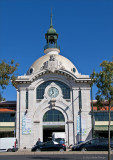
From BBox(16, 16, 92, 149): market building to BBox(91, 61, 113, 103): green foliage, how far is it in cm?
1740

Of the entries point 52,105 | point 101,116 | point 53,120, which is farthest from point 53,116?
point 101,116

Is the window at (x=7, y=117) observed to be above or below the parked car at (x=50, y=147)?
above

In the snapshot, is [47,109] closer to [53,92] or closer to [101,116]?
[53,92]

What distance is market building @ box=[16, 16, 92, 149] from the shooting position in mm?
38844

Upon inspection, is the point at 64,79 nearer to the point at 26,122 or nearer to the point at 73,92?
the point at 73,92

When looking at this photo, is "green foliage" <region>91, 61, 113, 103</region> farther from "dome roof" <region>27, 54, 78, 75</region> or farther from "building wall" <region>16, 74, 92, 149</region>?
"dome roof" <region>27, 54, 78, 75</region>

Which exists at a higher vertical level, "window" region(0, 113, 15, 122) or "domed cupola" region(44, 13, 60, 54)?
"domed cupola" region(44, 13, 60, 54)

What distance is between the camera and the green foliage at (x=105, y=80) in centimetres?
2167

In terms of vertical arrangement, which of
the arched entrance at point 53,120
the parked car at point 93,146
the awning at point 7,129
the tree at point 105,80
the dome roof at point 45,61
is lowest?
the parked car at point 93,146

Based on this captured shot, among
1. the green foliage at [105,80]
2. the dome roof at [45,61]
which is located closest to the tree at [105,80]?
the green foliage at [105,80]

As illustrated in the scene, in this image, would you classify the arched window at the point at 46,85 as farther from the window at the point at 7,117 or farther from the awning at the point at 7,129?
the awning at the point at 7,129

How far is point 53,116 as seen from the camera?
3978cm

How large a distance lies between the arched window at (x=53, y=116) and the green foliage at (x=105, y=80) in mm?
18014

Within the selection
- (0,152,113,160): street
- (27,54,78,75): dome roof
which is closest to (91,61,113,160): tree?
(0,152,113,160): street
